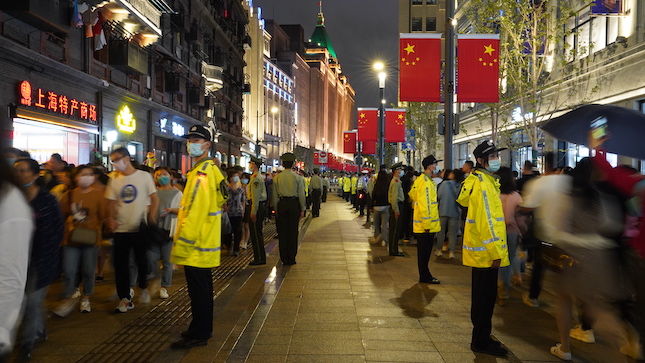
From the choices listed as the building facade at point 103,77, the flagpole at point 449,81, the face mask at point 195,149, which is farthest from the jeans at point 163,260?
the flagpole at point 449,81

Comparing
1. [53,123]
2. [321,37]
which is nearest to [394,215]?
[53,123]

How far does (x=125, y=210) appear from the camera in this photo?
690cm

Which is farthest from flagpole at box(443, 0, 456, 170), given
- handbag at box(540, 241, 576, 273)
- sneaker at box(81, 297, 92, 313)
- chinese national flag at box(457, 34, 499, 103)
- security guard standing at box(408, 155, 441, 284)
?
sneaker at box(81, 297, 92, 313)

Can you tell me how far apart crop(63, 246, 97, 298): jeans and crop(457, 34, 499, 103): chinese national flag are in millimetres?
8760

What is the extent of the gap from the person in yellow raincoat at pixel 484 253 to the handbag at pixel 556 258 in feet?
1.53

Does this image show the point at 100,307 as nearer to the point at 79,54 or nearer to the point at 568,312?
the point at 568,312

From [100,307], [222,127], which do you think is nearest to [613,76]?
[100,307]

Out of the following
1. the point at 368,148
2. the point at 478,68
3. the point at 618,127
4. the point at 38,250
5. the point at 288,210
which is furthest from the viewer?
the point at 368,148

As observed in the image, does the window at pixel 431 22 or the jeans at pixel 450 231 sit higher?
the window at pixel 431 22

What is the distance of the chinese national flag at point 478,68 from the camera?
1266cm

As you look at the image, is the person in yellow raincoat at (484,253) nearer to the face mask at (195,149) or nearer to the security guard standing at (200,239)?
the security guard standing at (200,239)

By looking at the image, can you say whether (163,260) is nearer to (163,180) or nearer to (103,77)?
(163,180)

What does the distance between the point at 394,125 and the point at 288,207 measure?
675 inches

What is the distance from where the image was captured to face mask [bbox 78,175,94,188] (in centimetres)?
709
